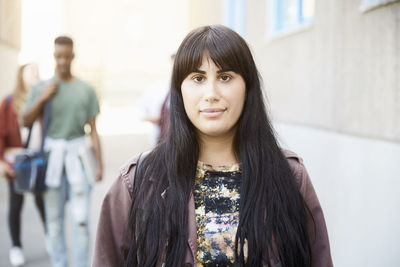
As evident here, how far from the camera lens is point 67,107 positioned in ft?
14.5

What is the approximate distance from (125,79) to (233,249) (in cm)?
3241

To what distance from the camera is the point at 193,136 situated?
2189 millimetres

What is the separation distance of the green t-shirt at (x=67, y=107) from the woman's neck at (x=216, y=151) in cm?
252

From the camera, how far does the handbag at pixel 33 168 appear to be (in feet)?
14.4

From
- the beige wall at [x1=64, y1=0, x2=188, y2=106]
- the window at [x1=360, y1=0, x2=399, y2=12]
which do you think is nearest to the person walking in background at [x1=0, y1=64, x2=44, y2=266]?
the window at [x1=360, y1=0, x2=399, y2=12]

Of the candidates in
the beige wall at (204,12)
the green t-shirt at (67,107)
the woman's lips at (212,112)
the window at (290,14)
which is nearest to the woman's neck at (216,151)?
the woman's lips at (212,112)

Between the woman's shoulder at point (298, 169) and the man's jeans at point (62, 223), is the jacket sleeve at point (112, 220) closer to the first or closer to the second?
the woman's shoulder at point (298, 169)

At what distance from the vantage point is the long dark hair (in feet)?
6.52

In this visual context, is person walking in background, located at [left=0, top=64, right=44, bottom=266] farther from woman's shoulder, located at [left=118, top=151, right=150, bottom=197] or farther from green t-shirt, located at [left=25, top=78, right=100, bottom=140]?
woman's shoulder, located at [left=118, top=151, right=150, bottom=197]

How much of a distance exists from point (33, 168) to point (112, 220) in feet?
8.49

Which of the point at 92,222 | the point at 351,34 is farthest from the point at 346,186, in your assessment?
the point at 92,222

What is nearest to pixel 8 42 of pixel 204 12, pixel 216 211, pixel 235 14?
pixel 235 14

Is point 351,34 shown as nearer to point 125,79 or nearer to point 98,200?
point 98,200

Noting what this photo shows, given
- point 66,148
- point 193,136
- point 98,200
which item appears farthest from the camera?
point 98,200
